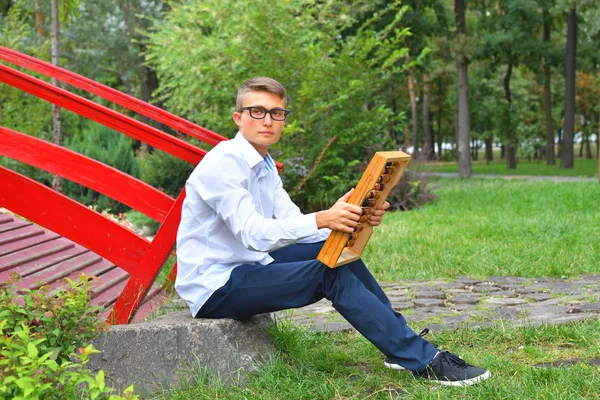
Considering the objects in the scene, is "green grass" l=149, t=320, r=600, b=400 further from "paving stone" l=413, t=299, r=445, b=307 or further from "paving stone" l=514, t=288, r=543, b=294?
"paving stone" l=514, t=288, r=543, b=294

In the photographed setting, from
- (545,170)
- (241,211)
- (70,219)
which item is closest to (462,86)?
(545,170)

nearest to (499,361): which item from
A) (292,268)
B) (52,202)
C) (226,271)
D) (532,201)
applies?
(292,268)

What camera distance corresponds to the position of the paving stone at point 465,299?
→ 516 cm

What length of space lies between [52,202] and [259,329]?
1777mm

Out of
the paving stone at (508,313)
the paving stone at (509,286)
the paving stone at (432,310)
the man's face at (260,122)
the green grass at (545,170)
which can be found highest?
the man's face at (260,122)

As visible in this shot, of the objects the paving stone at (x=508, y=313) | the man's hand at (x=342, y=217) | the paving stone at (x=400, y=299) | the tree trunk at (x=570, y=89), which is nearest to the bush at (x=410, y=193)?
the paving stone at (x=400, y=299)

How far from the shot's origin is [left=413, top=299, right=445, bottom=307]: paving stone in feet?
16.8

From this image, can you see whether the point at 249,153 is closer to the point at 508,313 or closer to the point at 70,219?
the point at 70,219

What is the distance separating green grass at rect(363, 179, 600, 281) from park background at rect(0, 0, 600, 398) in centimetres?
2

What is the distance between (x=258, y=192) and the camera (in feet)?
11.8

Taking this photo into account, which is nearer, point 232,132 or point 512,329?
point 512,329

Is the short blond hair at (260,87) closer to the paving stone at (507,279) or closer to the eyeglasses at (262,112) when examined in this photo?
the eyeglasses at (262,112)

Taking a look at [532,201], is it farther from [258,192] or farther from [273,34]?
[258,192]

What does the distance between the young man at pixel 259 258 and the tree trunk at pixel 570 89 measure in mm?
22518
